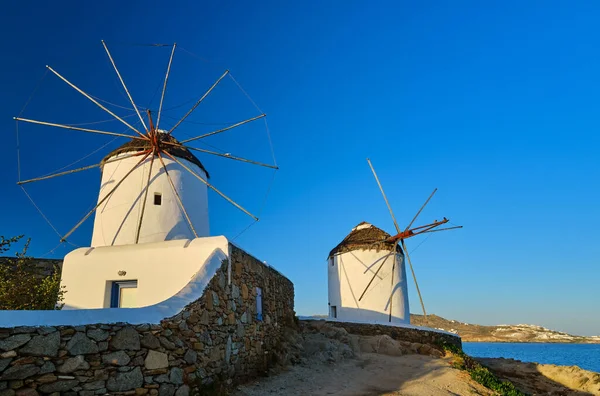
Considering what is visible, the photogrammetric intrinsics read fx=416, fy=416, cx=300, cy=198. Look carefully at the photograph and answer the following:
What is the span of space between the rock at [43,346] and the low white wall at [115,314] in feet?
0.50

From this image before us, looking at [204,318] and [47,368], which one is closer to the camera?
[47,368]

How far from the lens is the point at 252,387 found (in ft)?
25.3

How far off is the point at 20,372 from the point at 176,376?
187cm

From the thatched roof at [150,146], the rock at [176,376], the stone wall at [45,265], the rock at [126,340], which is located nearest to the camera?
the rock at [126,340]

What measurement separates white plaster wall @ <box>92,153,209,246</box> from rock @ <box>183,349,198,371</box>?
6.35m

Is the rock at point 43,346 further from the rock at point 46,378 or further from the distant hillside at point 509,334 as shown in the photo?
the distant hillside at point 509,334

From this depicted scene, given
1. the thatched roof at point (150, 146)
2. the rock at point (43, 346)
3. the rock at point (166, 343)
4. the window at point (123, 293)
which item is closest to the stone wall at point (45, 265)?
the thatched roof at point (150, 146)

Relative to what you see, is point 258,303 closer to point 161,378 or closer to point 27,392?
point 161,378

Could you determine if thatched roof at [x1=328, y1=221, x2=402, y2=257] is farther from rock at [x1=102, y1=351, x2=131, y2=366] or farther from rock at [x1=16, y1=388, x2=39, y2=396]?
rock at [x1=16, y1=388, x2=39, y2=396]

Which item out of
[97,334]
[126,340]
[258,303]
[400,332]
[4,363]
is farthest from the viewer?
[400,332]

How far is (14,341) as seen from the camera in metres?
4.45

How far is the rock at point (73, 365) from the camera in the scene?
183 inches

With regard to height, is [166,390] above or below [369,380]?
above

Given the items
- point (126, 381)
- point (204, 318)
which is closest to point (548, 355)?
point (204, 318)
